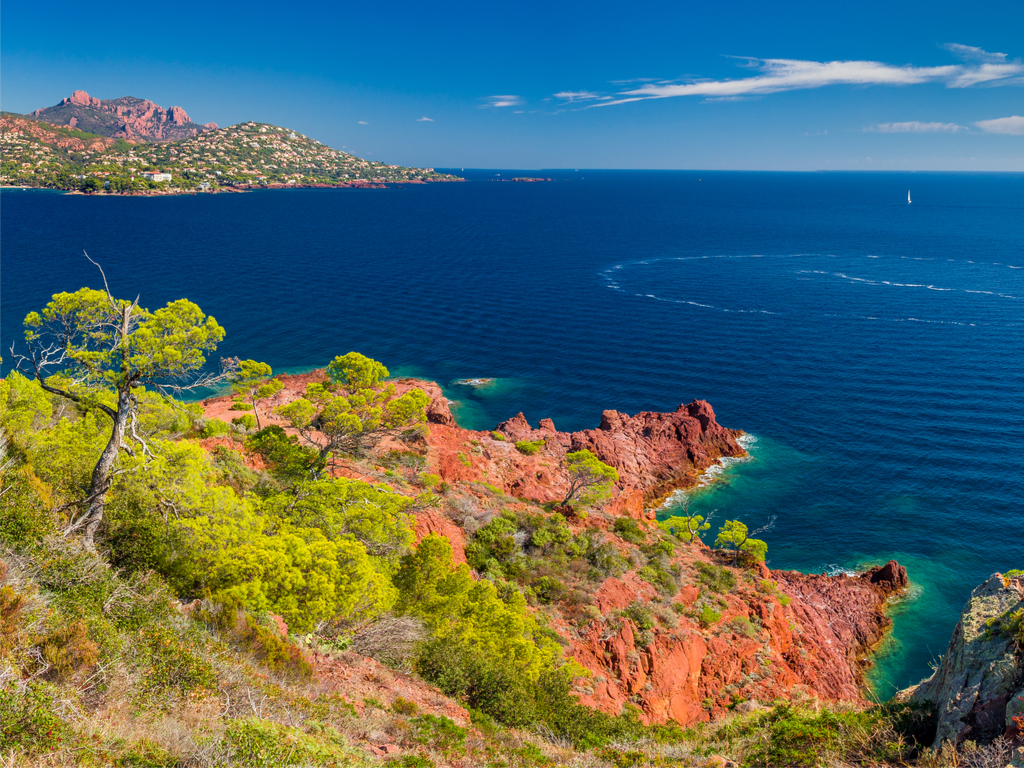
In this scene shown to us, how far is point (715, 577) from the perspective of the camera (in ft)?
116

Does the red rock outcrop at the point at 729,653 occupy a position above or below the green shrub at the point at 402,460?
below

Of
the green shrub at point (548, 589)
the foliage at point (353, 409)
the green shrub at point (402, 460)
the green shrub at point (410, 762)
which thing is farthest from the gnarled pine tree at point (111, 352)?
the green shrub at point (402, 460)

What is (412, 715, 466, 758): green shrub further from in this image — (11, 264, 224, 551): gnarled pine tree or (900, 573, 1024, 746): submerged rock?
(900, 573, 1024, 746): submerged rock

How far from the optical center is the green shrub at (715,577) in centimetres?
3449

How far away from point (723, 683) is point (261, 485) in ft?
87.1

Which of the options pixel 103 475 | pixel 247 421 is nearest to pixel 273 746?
pixel 103 475

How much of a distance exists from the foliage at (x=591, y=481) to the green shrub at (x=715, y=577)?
29.1 ft

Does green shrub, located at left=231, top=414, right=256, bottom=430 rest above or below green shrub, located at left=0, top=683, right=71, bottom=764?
below

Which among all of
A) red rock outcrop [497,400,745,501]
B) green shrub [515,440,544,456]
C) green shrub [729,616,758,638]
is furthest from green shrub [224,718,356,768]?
red rock outcrop [497,400,745,501]

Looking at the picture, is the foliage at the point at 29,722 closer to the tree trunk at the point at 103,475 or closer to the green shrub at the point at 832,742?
→ the tree trunk at the point at 103,475

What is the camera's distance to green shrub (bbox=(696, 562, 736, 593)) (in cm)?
3449

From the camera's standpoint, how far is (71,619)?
40.9 ft

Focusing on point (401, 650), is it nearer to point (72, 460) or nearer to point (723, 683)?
point (72, 460)

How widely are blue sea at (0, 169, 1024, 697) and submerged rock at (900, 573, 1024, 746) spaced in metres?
24.4
